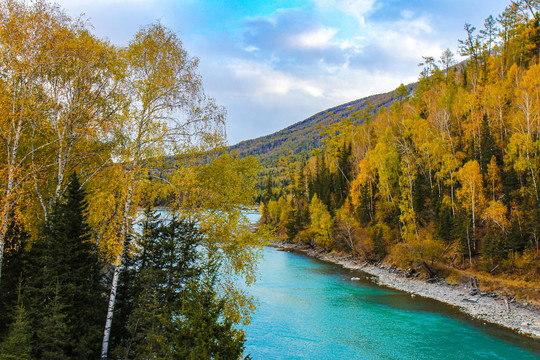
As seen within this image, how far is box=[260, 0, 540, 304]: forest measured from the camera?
2506cm

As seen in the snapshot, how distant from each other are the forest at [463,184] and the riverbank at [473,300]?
1.22 m

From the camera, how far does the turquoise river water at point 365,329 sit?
16.1 meters

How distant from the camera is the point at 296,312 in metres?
22.3

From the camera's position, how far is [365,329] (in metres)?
19.6

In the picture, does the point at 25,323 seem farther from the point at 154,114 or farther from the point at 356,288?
the point at 356,288

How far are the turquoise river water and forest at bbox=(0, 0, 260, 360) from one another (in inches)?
331

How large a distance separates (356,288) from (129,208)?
26.2 m

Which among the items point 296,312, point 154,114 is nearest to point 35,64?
point 154,114

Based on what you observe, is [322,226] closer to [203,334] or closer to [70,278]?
[203,334]

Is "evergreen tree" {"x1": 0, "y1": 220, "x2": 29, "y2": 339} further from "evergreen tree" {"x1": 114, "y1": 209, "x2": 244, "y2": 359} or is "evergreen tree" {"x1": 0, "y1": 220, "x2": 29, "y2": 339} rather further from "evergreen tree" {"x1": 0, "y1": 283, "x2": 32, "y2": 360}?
"evergreen tree" {"x1": 114, "y1": 209, "x2": 244, "y2": 359}

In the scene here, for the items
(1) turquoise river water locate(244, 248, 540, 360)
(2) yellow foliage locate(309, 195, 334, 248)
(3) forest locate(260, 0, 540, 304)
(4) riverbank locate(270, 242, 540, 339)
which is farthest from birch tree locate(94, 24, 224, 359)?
(2) yellow foliage locate(309, 195, 334, 248)

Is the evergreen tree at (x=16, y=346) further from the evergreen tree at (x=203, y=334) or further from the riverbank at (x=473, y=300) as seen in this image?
the riverbank at (x=473, y=300)

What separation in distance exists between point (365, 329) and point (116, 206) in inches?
711

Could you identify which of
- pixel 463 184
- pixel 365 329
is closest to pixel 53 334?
pixel 365 329
